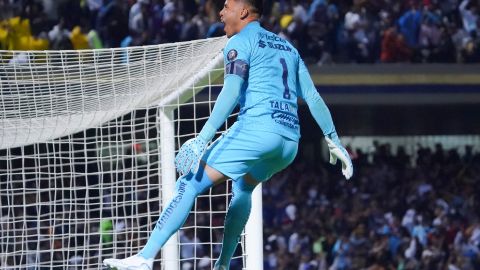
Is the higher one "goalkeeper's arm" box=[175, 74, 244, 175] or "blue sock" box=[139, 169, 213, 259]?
"goalkeeper's arm" box=[175, 74, 244, 175]

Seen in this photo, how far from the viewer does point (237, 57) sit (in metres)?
6.55

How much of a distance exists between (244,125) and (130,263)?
92 centimetres

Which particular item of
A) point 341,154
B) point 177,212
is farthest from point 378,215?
point 177,212

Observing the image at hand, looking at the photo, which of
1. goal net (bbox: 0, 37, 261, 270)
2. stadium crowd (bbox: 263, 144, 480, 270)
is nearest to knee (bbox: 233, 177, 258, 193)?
goal net (bbox: 0, 37, 261, 270)

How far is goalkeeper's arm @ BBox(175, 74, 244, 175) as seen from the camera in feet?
21.1

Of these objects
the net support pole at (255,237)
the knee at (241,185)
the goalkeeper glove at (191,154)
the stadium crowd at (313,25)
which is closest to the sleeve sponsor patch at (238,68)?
the goalkeeper glove at (191,154)

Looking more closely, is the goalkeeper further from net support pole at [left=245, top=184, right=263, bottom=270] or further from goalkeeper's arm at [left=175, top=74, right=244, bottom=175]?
net support pole at [left=245, top=184, right=263, bottom=270]

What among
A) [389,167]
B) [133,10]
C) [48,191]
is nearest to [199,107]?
[133,10]

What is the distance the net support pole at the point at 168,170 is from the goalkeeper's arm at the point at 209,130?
2.70m

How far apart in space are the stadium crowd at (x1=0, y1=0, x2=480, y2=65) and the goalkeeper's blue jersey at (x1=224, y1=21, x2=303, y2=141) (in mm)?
12128

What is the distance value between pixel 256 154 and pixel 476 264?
11542 mm

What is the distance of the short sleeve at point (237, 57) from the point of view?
257 inches

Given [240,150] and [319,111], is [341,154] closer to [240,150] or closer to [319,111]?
[319,111]

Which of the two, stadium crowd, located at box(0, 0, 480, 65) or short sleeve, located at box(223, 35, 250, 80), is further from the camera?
stadium crowd, located at box(0, 0, 480, 65)
